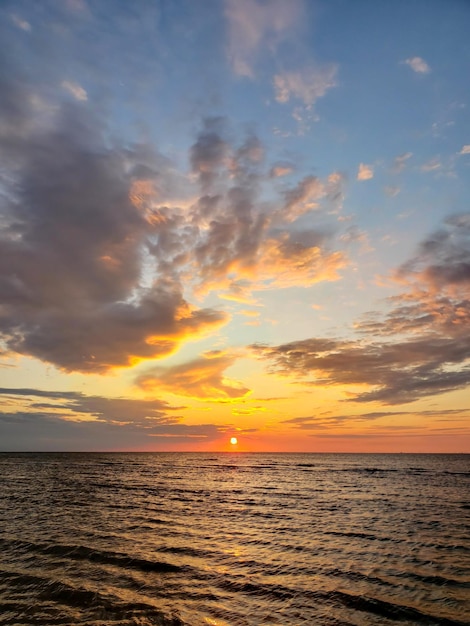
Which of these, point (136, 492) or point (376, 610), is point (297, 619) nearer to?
point (376, 610)

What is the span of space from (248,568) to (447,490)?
49729mm

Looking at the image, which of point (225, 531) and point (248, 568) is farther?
point (225, 531)

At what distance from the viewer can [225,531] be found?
88.4 feet

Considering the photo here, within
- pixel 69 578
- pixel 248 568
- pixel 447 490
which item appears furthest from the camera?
pixel 447 490

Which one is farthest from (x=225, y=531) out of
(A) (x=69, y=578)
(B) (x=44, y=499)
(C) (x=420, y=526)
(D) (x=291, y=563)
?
(B) (x=44, y=499)

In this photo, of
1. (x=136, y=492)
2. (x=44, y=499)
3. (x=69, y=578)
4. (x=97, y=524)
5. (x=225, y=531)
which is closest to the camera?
(x=69, y=578)

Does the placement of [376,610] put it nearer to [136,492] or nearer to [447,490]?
[136,492]

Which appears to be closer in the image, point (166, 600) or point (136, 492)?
point (166, 600)

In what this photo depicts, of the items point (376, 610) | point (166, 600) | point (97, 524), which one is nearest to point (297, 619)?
point (376, 610)

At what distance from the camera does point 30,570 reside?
706 inches

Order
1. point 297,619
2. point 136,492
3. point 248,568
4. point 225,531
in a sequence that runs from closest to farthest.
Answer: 1. point 297,619
2. point 248,568
3. point 225,531
4. point 136,492

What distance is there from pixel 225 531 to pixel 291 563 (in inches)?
357

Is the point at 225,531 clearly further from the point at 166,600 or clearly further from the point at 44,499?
the point at 44,499

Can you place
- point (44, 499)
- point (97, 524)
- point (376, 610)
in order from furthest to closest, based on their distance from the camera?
point (44, 499)
point (97, 524)
point (376, 610)
